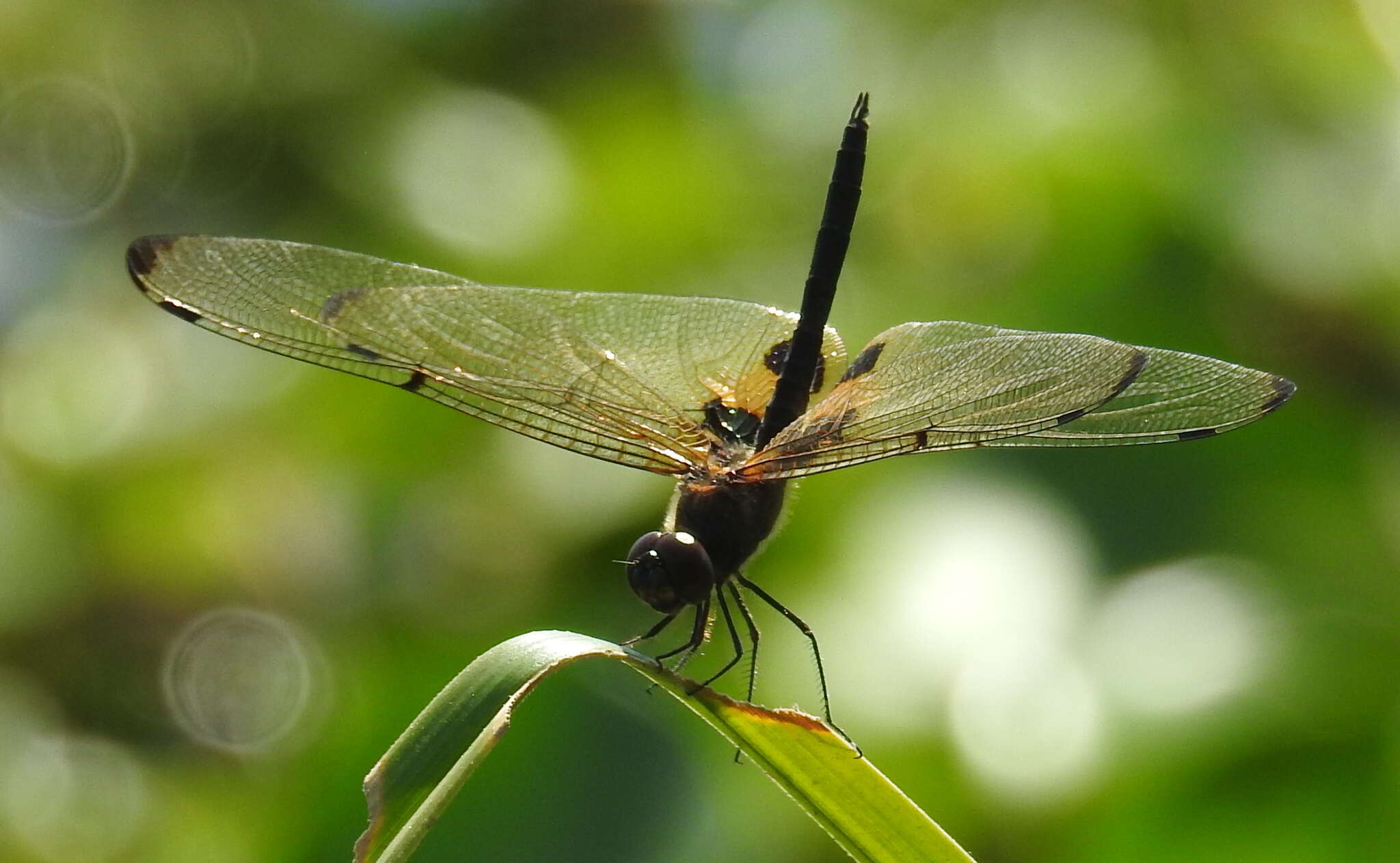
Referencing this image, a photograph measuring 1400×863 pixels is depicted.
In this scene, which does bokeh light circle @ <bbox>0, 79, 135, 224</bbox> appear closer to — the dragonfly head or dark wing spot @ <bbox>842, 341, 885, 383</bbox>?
dark wing spot @ <bbox>842, 341, 885, 383</bbox>

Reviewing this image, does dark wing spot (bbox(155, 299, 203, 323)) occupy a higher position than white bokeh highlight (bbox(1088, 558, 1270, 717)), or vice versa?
dark wing spot (bbox(155, 299, 203, 323))

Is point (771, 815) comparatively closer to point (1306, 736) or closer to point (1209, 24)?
point (1306, 736)

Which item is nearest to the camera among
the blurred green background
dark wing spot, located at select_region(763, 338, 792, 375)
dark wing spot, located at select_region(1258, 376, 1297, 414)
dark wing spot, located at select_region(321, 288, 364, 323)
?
dark wing spot, located at select_region(1258, 376, 1297, 414)

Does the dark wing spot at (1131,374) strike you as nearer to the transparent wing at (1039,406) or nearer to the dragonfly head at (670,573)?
the transparent wing at (1039,406)

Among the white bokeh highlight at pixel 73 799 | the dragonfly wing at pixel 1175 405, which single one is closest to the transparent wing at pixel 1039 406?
the dragonfly wing at pixel 1175 405

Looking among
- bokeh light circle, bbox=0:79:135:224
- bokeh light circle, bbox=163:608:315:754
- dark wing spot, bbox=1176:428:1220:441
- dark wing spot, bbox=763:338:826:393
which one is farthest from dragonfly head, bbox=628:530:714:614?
bokeh light circle, bbox=0:79:135:224
